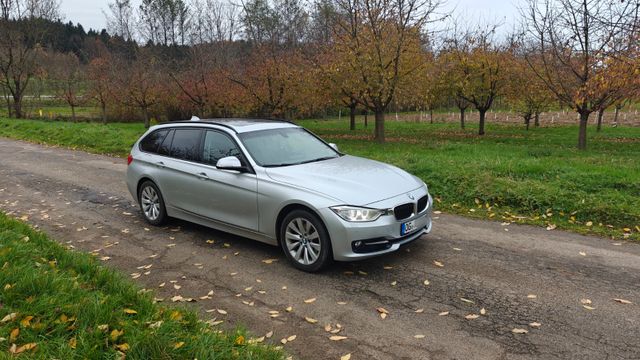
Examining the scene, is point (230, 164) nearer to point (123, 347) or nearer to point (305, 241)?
point (305, 241)

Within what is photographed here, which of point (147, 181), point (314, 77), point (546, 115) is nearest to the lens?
point (147, 181)

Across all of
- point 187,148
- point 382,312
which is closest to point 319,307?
point 382,312

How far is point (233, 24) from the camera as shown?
25.5 metres

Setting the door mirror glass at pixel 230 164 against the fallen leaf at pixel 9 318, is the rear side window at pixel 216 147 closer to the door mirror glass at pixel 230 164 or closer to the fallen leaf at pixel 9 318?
the door mirror glass at pixel 230 164

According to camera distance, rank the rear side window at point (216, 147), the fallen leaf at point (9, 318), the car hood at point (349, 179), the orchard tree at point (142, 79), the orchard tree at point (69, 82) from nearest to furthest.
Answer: the fallen leaf at point (9, 318) → the car hood at point (349, 179) → the rear side window at point (216, 147) → the orchard tree at point (142, 79) → the orchard tree at point (69, 82)

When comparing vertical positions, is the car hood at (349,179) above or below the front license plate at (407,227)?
above

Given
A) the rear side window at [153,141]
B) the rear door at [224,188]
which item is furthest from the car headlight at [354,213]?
the rear side window at [153,141]

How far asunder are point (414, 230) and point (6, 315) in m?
3.87

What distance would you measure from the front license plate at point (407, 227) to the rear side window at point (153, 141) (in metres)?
4.02

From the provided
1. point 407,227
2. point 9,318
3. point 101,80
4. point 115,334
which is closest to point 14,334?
point 9,318

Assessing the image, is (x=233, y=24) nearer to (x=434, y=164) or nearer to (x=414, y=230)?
(x=434, y=164)

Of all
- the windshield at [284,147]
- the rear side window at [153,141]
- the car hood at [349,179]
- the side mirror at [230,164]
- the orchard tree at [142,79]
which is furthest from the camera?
the orchard tree at [142,79]

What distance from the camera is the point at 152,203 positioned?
7.12 m

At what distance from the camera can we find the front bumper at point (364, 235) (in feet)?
15.8
